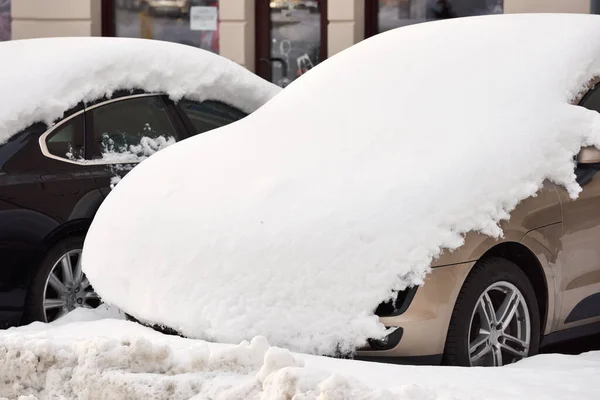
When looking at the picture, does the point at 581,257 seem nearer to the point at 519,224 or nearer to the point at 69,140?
the point at 519,224

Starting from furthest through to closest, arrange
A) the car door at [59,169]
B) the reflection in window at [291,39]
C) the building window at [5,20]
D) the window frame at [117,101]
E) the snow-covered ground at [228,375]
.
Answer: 1. the building window at [5,20]
2. the reflection in window at [291,39]
3. the window frame at [117,101]
4. the car door at [59,169]
5. the snow-covered ground at [228,375]

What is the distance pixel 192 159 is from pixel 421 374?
1670 millimetres

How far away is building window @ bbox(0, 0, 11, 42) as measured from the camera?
1296 centimetres

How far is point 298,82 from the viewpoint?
19.6 feet

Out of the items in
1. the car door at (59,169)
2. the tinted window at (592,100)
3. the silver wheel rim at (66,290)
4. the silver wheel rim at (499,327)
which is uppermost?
the tinted window at (592,100)

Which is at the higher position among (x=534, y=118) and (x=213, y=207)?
(x=534, y=118)

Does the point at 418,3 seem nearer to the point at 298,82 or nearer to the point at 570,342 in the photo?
the point at 298,82

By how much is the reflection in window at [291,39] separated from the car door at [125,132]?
6178 mm

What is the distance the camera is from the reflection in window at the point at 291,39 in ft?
41.7

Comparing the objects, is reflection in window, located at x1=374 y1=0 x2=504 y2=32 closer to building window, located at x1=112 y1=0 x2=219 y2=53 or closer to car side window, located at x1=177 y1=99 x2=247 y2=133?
building window, located at x1=112 y1=0 x2=219 y2=53

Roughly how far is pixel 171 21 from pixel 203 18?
1.32 ft

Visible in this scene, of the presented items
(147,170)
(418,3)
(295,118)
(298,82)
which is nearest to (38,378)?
(147,170)

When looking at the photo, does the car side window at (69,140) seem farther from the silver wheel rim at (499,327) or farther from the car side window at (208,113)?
the silver wheel rim at (499,327)

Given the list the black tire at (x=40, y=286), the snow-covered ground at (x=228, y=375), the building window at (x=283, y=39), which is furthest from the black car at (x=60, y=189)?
the building window at (x=283, y=39)
